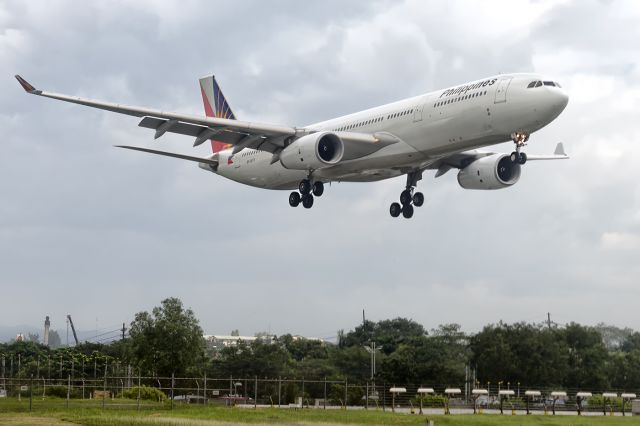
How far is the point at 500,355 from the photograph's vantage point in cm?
9731

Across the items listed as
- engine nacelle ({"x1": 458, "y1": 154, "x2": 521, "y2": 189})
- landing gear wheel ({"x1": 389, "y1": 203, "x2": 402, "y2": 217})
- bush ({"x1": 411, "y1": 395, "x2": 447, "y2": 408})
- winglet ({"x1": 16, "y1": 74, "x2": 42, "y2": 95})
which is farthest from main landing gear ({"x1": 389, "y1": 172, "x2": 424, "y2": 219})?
winglet ({"x1": 16, "y1": 74, "x2": 42, "y2": 95})

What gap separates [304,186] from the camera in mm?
56781

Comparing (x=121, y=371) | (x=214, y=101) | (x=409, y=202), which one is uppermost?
(x=214, y=101)

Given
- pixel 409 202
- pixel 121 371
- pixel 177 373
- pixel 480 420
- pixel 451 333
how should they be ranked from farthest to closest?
pixel 451 333, pixel 121 371, pixel 177 373, pixel 409 202, pixel 480 420

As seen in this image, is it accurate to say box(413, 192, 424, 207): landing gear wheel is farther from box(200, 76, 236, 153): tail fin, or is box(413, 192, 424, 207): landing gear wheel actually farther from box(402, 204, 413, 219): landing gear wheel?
box(200, 76, 236, 153): tail fin

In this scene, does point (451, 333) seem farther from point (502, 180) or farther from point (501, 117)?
point (501, 117)

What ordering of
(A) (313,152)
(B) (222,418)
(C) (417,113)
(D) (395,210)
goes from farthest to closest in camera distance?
1. (D) (395,210)
2. (A) (313,152)
3. (C) (417,113)
4. (B) (222,418)

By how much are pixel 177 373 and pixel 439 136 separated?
4316 cm

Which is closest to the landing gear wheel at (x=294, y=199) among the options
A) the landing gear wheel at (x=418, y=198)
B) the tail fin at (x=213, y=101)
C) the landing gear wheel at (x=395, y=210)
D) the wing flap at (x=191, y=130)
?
the wing flap at (x=191, y=130)

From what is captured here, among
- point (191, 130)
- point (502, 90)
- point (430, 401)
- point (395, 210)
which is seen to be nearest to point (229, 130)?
point (191, 130)

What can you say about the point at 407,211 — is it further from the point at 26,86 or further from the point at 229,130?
the point at 26,86

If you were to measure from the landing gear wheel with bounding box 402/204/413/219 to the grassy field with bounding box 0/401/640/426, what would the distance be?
1428 centimetres

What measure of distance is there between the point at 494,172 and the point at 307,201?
1132cm

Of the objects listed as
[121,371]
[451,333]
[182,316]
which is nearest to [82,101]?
[182,316]
